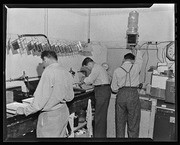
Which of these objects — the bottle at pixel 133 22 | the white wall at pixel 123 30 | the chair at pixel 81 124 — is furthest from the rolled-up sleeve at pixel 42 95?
the white wall at pixel 123 30

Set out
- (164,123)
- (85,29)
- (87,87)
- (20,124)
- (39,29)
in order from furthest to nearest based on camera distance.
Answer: (85,29) < (87,87) < (39,29) < (164,123) < (20,124)

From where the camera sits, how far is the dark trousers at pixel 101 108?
292 cm

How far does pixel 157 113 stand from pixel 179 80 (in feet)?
2.56

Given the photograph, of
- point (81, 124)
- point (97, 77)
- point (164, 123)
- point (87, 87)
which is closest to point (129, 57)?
point (97, 77)

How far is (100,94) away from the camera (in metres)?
2.93

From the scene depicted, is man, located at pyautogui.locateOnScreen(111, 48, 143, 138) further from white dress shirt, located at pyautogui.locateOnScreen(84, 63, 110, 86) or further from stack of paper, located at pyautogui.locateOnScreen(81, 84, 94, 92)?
stack of paper, located at pyautogui.locateOnScreen(81, 84, 94, 92)

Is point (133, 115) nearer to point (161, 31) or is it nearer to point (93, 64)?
point (93, 64)

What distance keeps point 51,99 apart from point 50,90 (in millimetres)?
92

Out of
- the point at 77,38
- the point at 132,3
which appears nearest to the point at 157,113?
the point at 132,3

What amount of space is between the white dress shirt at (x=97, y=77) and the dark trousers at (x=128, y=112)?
1.18ft

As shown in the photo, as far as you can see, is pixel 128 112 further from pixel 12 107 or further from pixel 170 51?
pixel 12 107

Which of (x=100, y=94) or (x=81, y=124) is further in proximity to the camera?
(x=100, y=94)

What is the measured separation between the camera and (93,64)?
297 cm

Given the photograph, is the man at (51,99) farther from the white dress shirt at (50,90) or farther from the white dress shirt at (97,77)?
the white dress shirt at (97,77)
